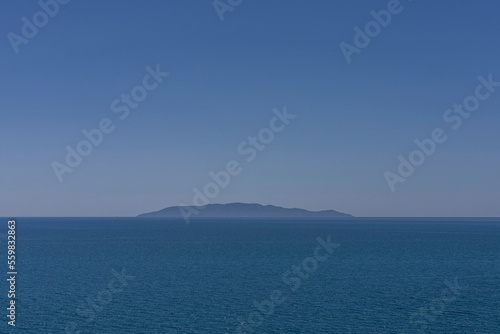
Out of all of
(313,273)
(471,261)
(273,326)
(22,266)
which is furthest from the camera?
(471,261)

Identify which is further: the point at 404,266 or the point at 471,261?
the point at 471,261

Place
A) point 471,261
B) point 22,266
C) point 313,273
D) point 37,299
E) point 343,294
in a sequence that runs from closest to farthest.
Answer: point 37,299 < point 343,294 < point 313,273 < point 22,266 < point 471,261

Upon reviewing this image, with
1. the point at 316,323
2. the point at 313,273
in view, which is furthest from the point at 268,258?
the point at 316,323

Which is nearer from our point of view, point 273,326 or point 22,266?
point 273,326

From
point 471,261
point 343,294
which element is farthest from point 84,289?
point 471,261

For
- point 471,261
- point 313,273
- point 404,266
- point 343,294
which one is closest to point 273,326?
point 343,294

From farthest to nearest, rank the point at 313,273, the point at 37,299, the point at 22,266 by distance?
the point at 22,266
the point at 313,273
the point at 37,299

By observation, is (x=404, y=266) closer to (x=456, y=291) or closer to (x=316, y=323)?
(x=456, y=291)

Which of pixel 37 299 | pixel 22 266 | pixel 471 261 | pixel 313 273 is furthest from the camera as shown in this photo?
pixel 471 261

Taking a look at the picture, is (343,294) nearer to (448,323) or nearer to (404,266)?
(448,323)
